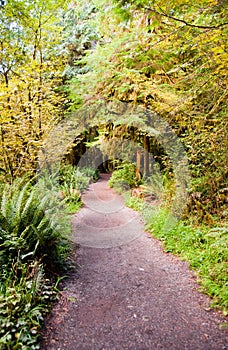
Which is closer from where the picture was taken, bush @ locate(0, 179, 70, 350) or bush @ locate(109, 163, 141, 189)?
bush @ locate(0, 179, 70, 350)

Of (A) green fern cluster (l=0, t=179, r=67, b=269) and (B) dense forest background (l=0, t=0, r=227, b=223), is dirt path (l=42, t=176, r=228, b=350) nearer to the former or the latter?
(A) green fern cluster (l=0, t=179, r=67, b=269)

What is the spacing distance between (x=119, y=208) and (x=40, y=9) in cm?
583

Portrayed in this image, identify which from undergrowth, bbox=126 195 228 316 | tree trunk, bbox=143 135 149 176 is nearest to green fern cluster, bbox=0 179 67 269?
undergrowth, bbox=126 195 228 316

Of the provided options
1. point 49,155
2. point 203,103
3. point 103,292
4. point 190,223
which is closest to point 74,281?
point 103,292

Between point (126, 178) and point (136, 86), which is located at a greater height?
point (136, 86)

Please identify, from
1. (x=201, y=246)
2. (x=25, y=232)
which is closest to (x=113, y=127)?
(x=201, y=246)

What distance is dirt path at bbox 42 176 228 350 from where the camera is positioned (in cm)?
232

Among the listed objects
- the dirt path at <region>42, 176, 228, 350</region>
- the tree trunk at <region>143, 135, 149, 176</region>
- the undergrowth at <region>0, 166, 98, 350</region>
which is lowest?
the dirt path at <region>42, 176, 228, 350</region>

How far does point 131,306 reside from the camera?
285 centimetres

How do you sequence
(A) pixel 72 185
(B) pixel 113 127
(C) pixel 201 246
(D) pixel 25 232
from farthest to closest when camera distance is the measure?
(A) pixel 72 185 → (B) pixel 113 127 → (C) pixel 201 246 → (D) pixel 25 232

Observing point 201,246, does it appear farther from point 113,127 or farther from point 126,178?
point 126,178

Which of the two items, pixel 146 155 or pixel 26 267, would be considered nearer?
pixel 26 267

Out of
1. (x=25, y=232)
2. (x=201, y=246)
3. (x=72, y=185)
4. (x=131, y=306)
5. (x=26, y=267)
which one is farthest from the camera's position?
(x=72, y=185)

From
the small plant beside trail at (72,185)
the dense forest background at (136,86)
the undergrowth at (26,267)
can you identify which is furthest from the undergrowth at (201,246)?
the small plant beside trail at (72,185)
